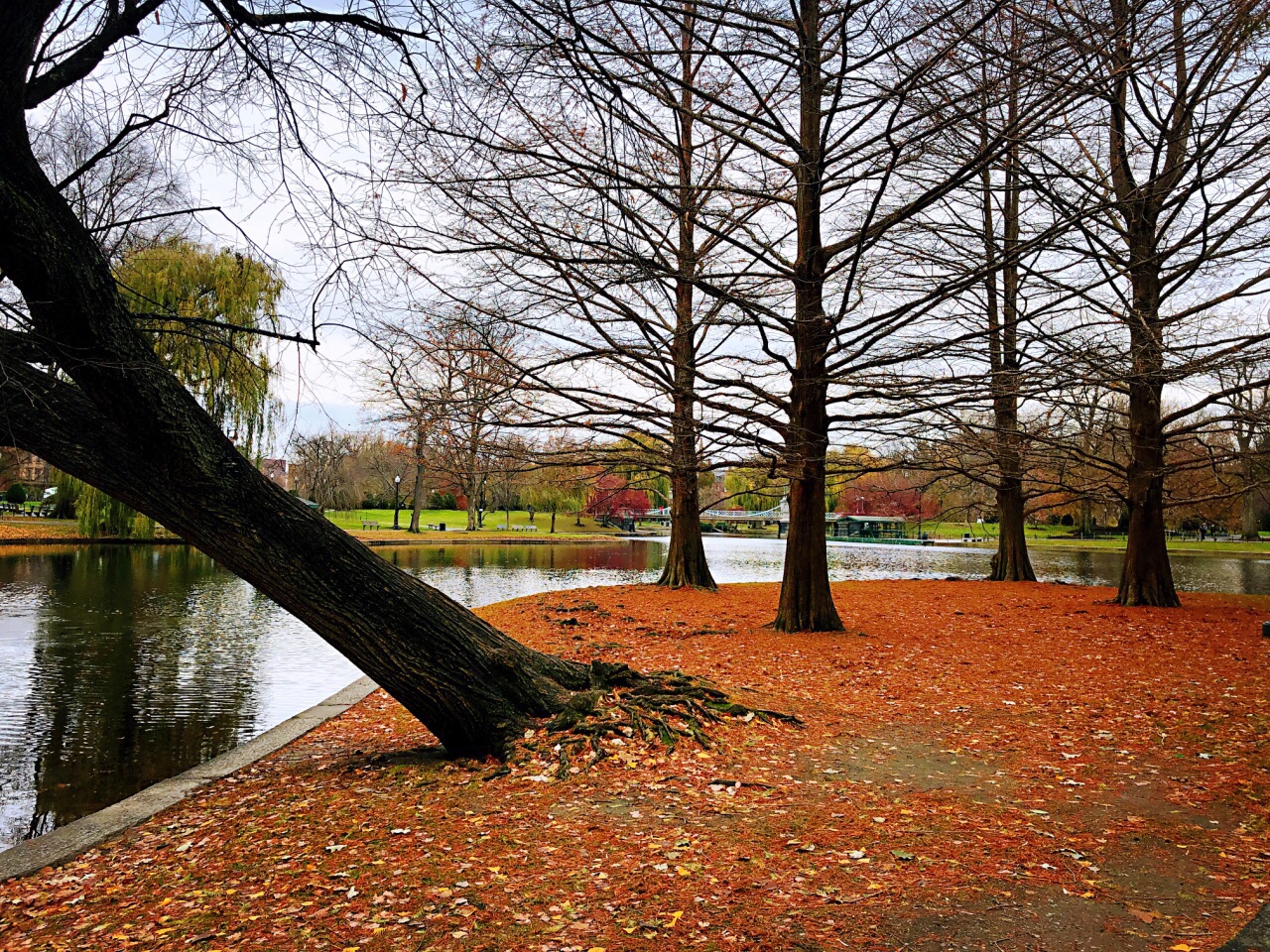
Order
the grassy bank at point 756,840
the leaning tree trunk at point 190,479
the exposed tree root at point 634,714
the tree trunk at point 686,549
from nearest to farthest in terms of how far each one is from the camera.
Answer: the grassy bank at point 756,840, the leaning tree trunk at point 190,479, the exposed tree root at point 634,714, the tree trunk at point 686,549

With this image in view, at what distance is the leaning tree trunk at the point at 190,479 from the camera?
425 cm

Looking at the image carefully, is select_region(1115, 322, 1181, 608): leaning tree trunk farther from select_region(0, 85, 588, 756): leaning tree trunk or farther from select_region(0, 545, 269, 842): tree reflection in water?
select_region(0, 545, 269, 842): tree reflection in water

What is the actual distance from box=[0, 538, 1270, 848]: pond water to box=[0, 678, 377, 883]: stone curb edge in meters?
0.70

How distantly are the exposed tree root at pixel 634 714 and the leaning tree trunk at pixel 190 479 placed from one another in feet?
0.81

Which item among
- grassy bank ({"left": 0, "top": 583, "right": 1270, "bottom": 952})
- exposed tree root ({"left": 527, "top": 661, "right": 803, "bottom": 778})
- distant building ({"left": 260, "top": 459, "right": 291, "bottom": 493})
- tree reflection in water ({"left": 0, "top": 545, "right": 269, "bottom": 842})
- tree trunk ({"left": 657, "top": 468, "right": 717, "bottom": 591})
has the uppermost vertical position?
distant building ({"left": 260, "top": 459, "right": 291, "bottom": 493})

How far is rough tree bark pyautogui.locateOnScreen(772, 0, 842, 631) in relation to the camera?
32.2 ft

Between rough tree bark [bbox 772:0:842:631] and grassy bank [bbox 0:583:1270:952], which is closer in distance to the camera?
grassy bank [bbox 0:583:1270:952]

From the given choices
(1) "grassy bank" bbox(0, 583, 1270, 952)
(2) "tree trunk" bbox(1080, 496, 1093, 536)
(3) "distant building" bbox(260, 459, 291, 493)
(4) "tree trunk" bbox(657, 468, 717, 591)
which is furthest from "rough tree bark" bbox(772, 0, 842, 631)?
(2) "tree trunk" bbox(1080, 496, 1093, 536)

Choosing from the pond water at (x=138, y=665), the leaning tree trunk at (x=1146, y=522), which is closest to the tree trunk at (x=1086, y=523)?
the pond water at (x=138, y=665)

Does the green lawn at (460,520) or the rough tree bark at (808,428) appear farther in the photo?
the green lawn at (460,520)

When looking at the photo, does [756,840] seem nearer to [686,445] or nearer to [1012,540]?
→ [686,445]

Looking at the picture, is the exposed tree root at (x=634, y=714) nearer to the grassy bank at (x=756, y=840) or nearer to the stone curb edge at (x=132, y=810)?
the grassy bank at (x=756, y=840)

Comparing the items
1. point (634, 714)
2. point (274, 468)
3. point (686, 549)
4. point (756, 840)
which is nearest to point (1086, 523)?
point (686, 549)

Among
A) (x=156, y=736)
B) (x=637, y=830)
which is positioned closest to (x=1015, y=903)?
(x=637, y=830)
